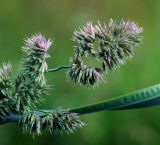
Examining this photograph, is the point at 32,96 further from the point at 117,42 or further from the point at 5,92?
the point at 117,42

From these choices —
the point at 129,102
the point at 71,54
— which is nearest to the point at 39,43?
the point at 129,102

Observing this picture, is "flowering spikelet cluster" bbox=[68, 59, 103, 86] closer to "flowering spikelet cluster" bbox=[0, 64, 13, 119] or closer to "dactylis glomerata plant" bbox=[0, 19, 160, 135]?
"dactylis glomerata plant" bbox=[0, 19, 160, 135]

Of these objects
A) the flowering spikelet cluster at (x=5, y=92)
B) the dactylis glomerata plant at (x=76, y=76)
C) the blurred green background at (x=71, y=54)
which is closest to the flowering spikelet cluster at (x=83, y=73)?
the dactylis glomerata plant at (x=76, y=76)

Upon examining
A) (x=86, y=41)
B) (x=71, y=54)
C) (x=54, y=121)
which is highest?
(x=71, y=54)

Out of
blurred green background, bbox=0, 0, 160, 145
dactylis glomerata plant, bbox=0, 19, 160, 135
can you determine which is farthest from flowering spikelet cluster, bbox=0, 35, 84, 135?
blurred green background, bbox=0, 0, 160, 145

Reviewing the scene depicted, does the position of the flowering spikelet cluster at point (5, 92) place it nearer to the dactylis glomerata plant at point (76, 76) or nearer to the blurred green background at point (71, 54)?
the dactylis glomerata plant at point (76, 76)
